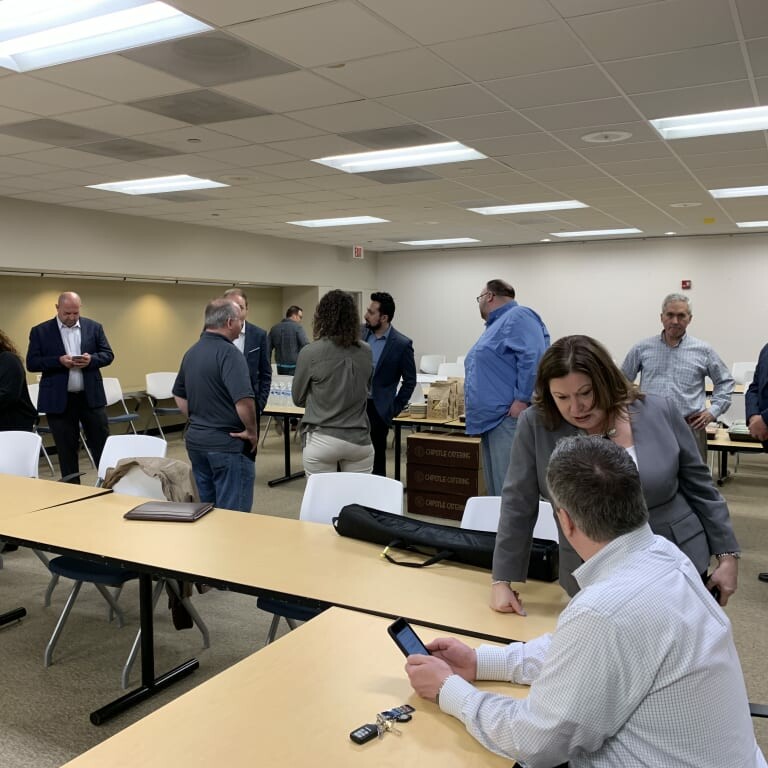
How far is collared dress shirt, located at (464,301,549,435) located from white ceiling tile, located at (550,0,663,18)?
1.61 m

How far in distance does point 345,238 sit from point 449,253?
273 centimetres

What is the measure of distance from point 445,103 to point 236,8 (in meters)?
1.68

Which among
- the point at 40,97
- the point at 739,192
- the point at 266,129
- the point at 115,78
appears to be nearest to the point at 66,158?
the point at 40,97

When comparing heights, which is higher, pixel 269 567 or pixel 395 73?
pixel 395 73

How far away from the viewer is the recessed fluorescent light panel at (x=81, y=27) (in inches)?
131

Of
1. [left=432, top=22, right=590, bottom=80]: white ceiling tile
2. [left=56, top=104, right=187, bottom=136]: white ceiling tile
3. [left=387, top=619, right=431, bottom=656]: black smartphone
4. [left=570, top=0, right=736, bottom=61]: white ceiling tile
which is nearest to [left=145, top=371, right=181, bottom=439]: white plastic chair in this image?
[left=56, top=104, right=187, bottom=136]: white ceiling tile

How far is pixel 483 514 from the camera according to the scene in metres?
2.88

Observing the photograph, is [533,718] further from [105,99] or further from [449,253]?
[449,253]

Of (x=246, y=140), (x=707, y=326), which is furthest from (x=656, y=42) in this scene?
(x=707, y=326)

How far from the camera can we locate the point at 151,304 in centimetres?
1034

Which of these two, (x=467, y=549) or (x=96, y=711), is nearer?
(x=467, y=549)

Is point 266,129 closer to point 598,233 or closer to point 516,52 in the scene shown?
point 516,52

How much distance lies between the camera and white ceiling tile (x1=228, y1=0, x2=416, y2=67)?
10.4 feet

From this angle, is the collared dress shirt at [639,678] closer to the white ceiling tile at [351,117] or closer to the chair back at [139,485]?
the chair back at [139,485]
